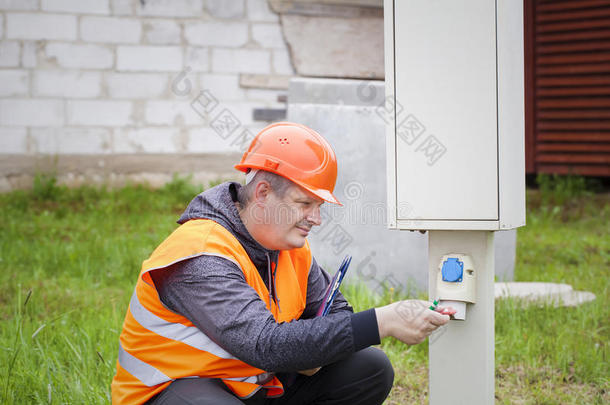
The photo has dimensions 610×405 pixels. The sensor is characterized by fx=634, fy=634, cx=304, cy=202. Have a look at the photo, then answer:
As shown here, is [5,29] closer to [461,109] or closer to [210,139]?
[210,139]

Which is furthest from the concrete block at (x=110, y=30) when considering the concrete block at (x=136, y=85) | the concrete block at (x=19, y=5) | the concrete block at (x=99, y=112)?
the concrete block at (x=99, y=112)

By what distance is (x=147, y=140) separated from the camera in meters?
6.94

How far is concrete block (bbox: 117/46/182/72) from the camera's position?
22.4 ft

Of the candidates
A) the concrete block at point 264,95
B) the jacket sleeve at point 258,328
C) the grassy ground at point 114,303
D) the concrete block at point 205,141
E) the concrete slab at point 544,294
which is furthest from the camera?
the concrete block at point 264,95

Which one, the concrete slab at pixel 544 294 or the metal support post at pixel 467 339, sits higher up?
the metal support post at pixel 467 339

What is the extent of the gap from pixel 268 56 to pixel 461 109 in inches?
229

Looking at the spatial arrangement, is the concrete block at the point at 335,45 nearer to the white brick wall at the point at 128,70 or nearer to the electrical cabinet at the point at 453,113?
the white brick wall at the point at 128,70

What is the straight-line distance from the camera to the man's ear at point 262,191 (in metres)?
1.79

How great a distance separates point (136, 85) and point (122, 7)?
84 cm

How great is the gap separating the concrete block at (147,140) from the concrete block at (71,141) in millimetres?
114

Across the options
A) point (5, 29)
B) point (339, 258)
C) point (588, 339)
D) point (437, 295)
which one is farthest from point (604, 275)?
point (5, 29)

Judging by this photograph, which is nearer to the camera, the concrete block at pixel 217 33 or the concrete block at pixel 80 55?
the concrete block at pixel 80 55

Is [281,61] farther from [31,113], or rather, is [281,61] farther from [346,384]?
[346,384]

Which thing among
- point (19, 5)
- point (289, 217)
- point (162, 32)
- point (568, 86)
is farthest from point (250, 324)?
point (568, 86)
